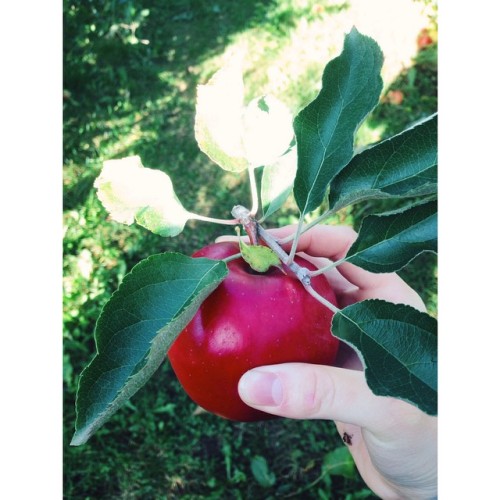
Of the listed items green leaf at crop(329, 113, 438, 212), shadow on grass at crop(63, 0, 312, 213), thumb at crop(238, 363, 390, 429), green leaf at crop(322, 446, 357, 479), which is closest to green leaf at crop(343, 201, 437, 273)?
green leaf at crop(329, 113, 438, 212)

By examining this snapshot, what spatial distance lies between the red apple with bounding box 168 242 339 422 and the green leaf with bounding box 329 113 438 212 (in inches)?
4.4

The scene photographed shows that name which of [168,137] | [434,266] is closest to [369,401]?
[434,266]

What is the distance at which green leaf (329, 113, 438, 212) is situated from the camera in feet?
1.94

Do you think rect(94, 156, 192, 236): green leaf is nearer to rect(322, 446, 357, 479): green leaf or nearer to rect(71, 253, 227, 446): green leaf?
rect(71, 253, 227, 446): green leaf

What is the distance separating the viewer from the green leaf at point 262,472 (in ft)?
4.47

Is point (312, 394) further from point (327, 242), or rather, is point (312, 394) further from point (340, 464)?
point (340, 464)

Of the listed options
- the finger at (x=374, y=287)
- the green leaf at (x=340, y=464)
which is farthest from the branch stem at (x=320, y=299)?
the green leaf at (x=340, y=464)

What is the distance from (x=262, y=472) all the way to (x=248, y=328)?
2.81 feet

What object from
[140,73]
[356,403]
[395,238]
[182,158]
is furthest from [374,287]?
[140,73]

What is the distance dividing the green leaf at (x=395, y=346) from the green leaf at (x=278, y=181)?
184 mm

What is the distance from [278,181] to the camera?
72cm

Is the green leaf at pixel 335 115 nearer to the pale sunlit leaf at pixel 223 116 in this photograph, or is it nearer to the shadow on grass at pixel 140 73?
the pale sunlit leaf at pixel 223 116
